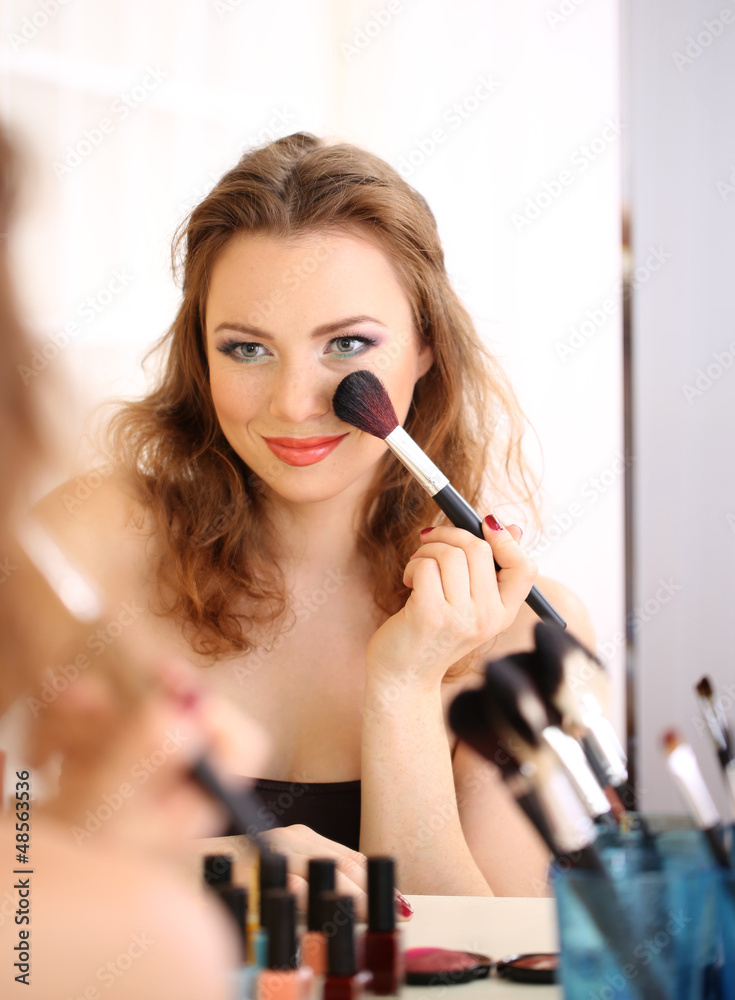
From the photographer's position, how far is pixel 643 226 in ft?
4.59

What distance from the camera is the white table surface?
0.43m

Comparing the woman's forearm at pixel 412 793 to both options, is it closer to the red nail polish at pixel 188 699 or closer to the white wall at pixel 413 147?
the red nail polish at pixel 188 699

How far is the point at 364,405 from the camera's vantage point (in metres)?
0.75

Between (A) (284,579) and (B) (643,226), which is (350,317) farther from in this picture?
(B) (643,226)

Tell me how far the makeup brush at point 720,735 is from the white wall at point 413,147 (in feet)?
3.50

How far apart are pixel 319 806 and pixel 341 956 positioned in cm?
46

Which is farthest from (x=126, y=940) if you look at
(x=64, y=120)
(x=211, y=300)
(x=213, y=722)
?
(x=64, y=120)

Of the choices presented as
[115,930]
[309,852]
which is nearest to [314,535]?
[309,852]

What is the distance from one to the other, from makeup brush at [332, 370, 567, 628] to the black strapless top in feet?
0.79

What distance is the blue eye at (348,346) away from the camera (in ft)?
2.60

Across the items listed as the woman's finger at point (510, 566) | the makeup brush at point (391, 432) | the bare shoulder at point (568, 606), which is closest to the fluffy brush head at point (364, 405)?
the makeup brush at point (391, 432)

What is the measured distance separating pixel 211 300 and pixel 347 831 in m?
0.47

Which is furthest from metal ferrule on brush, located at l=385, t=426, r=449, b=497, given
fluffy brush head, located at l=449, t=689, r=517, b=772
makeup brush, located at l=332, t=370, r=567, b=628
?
fluffy brush head, located at l=449, t=689, r=517, b=772

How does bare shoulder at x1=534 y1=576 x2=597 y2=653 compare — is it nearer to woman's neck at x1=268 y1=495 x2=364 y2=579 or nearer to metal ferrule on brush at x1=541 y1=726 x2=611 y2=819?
woman's neck at x1=268 y1=495 x2=364 y2=579
